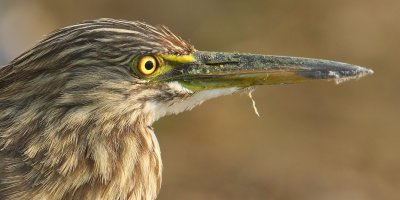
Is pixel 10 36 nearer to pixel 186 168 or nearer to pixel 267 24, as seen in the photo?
pixel 186 168

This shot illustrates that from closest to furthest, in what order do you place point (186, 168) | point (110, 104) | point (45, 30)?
point (110, 104), point (186, 168), point (45, 30)

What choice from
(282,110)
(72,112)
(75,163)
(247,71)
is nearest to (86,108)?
(72,112)

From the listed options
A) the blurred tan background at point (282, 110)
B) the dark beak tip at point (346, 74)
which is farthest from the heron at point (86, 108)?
the blurred tan background at point (282, 110)

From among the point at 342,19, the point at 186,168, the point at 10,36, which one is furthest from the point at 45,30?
the point at 342,19

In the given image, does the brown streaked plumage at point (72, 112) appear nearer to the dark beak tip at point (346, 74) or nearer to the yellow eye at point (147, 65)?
the yellow eye at point (147, 65)

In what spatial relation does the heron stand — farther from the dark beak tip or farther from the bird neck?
the dark beak tip

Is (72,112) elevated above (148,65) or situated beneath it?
situated beneath

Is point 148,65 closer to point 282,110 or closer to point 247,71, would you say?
point 247,71
